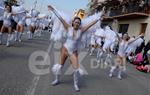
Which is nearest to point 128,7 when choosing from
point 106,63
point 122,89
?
point 106,63

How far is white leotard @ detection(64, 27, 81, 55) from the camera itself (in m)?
9.54

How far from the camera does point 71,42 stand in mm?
9594

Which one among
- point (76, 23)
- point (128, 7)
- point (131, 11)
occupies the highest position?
point (128, 7)

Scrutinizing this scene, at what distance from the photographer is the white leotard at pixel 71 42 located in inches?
376

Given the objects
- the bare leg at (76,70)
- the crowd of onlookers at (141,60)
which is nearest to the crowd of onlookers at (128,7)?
the crowd of onlookers at (141,60)

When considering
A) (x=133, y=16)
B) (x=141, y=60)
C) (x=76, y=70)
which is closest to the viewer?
(x=76, y=70)

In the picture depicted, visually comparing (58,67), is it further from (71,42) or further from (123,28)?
(123,28)

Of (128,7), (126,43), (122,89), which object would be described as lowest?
(122,89)

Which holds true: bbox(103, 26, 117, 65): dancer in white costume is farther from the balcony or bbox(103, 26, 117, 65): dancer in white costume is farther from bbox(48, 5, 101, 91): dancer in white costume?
the balcony

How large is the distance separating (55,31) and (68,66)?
377cm

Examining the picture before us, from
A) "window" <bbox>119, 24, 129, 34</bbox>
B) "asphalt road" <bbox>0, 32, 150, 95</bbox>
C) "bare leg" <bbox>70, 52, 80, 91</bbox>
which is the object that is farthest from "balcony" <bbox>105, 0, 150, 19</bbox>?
"bare leg" <bbox>70, 52, 80, 91</bbox>

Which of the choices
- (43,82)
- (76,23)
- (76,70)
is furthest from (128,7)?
(76,70)

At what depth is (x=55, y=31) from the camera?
9883 mm

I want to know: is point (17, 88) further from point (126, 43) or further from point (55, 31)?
point (126, 43)
